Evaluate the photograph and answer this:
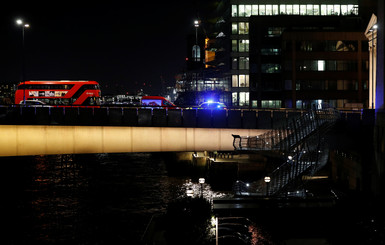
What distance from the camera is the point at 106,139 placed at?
3666 cm

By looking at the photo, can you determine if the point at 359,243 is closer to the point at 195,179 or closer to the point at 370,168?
the point at 370,168

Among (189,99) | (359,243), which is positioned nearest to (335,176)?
(359,243)

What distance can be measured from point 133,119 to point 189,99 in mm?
106439

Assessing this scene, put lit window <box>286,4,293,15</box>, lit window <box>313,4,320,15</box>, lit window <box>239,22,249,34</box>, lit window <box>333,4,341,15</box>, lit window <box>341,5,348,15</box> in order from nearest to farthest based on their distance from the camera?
lit window <box>239,22,249,34</box> < lit window <box>286,4,293,15</box> < lit window <box>313,4,320,15</box> < lit window <box>333,4,341,15</box> < lit window <box>341,5,348,15</box>

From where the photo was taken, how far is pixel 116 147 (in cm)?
3653

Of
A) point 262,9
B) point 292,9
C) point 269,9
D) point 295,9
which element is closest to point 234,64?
point 262,9

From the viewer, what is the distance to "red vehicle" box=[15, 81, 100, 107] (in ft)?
243

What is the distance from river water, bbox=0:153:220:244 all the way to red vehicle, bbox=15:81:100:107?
10.6 meters

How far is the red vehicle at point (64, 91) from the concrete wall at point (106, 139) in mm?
37606

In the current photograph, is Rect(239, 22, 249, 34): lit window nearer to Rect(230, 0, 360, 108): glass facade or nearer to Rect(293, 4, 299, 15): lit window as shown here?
Rect(230, 0, 360, 108): glass facade

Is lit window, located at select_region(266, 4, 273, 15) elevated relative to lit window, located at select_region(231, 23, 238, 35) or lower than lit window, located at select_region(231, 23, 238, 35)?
elevated

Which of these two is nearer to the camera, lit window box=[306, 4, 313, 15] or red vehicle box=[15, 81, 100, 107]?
A: red vehicle box=[15, 81, 100, 107]

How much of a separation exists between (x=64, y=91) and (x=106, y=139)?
4128 cm

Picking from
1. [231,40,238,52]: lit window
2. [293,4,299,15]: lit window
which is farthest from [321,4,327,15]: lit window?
[231,40,238,52]: lit window
